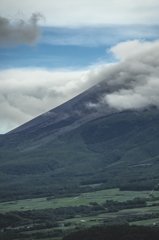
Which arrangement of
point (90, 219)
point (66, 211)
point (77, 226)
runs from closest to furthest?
point (77, 226), point (90, 219), point (66, 211)

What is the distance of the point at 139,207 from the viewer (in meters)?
144

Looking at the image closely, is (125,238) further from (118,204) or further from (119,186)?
(119,186)

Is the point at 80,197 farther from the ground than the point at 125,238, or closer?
farther from the ground

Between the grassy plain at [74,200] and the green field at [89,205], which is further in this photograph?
the grassy plain at [74,200]

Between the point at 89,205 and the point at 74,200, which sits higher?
the point at 74,200

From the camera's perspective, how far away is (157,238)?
84750mm

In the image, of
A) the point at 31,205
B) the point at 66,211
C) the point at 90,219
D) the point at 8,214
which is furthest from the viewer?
the point at 31,205

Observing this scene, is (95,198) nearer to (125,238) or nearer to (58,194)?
(58,194)

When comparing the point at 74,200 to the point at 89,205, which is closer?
the point at 89,205

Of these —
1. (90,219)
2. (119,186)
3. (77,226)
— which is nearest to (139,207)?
(90,219)

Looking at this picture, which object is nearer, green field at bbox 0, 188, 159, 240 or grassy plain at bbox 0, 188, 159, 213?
green field at bbox 0, 188, 159, 240

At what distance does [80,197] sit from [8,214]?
4809 cm

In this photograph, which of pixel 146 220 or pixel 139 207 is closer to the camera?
pixel 146 220

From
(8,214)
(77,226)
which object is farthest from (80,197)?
(77,226)
